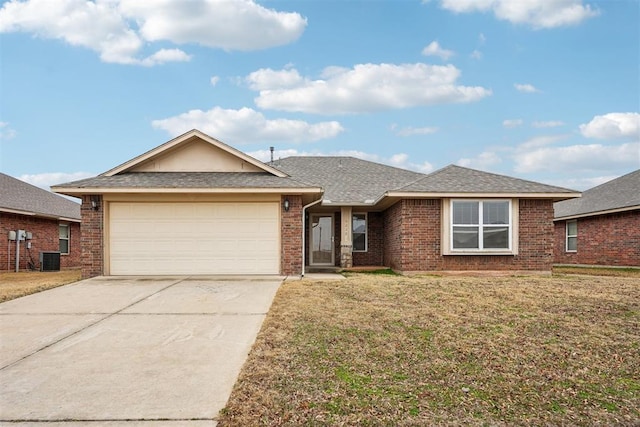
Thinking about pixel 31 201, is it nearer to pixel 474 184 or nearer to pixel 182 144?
pixel 182 144

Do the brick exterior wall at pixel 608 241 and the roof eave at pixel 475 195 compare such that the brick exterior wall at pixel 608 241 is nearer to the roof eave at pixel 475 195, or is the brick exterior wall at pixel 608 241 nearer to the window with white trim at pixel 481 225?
the roof eave at pixel 475 195

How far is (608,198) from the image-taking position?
1948 centimetres

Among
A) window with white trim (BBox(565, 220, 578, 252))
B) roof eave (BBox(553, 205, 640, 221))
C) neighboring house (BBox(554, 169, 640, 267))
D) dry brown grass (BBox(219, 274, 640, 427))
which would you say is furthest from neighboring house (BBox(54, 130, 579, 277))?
window with white trim (BBox(565, 220, 578, 252))

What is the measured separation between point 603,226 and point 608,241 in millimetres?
716

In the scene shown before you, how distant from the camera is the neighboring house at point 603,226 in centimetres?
1750

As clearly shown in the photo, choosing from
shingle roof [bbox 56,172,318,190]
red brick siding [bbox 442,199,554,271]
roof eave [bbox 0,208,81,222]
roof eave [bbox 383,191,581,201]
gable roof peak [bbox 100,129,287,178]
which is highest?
gable roof peak [bbox 100,129,287,178]

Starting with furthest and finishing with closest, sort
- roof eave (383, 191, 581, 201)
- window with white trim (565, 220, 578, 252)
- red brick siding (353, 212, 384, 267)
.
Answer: window with white trim (565, 220, 578, 252) < red brick siding (353, 212, 384, 267) < roof eave (383, 191, 581, 201)

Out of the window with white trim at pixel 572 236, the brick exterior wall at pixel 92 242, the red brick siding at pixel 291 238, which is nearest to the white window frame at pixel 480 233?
the red brick siding at pixel 291 238

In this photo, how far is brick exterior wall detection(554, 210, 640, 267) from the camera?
1741 centimetres

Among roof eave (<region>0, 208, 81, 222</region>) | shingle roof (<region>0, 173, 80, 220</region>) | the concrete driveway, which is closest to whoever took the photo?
the concrete driveway

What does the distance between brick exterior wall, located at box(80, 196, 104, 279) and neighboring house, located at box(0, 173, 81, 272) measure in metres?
6.52

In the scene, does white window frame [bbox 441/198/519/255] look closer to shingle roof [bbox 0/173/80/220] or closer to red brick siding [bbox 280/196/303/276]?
red brick siding [bbox 280/196/303/276]

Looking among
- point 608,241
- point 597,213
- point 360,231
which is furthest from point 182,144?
point 608,241

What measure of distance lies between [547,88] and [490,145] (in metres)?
5.41
